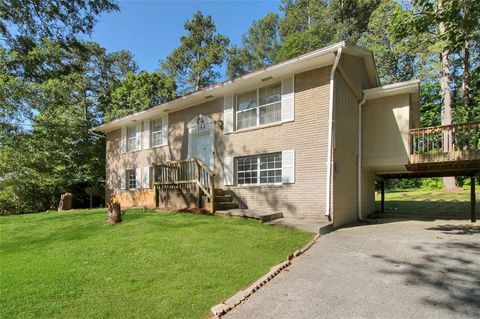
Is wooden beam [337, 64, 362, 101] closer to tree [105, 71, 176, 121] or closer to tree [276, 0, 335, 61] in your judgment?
tree [276, 0, 335, 61]

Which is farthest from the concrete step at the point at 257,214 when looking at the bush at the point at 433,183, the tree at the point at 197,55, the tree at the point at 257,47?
the tree at the point at 257,47

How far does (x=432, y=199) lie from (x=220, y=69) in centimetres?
2231

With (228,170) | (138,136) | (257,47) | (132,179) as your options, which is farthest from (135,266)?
(257,47)

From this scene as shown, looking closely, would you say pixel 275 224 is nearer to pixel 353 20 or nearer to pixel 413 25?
pixel 413 25

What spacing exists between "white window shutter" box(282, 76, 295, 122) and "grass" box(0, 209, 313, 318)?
3553mm

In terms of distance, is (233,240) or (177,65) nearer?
(233,240)

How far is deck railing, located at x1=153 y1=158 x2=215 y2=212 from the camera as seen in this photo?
10344 millimetres

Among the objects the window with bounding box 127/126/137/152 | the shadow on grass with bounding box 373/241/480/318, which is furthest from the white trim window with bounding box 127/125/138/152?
the shadow on grass with bounding box 373/241/480/318

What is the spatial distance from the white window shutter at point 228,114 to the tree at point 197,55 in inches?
784

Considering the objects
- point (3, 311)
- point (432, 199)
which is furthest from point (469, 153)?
point (3, 311)

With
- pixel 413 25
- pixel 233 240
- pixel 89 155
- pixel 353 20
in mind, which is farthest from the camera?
pixel 353 20

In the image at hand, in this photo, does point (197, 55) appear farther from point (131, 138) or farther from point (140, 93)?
point (131, 138)

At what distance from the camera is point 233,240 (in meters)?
6.59

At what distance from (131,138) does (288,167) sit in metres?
10.5
